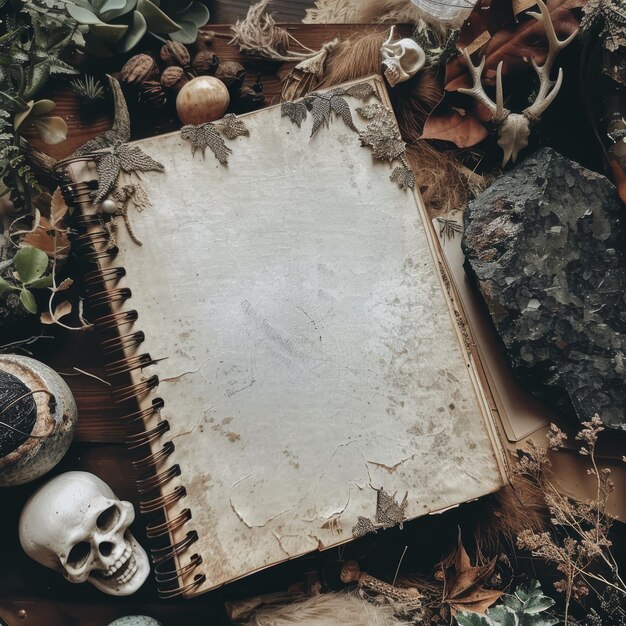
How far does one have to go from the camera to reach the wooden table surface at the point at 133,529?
1.27 meters

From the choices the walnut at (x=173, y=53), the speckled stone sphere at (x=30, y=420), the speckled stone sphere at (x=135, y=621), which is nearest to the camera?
the speckled stone sphere at (x=30, y=420)

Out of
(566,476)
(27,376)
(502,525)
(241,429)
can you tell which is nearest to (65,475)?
(27,376)

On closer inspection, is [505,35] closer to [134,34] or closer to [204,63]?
[204,63]

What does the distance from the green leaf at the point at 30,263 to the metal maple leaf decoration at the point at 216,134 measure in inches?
13.6

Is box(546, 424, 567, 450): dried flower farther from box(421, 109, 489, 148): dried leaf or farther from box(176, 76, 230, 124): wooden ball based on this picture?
box(176, 76, 230, 124): wooden ball

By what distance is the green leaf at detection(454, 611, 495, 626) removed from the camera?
1.14 meters

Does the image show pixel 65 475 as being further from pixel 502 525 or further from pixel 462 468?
pixel 502 525

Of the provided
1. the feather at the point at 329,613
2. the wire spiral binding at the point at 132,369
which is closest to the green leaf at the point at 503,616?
the feather at the point at 329,613

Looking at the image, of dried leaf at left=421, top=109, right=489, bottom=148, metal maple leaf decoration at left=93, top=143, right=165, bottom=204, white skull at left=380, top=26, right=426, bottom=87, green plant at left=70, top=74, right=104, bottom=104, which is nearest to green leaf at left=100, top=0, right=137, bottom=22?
green plant at left=70, top=74, right=104, bottom=104

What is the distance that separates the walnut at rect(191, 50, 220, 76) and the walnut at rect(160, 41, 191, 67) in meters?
0.02

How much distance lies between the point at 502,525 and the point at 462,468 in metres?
0.17

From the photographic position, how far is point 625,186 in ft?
4.03

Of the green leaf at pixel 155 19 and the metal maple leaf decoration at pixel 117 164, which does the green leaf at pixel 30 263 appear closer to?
the metal maple leaf decoration at pixel 117 164

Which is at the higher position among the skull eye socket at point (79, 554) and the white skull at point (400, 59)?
the white skull at point (400, 59)
